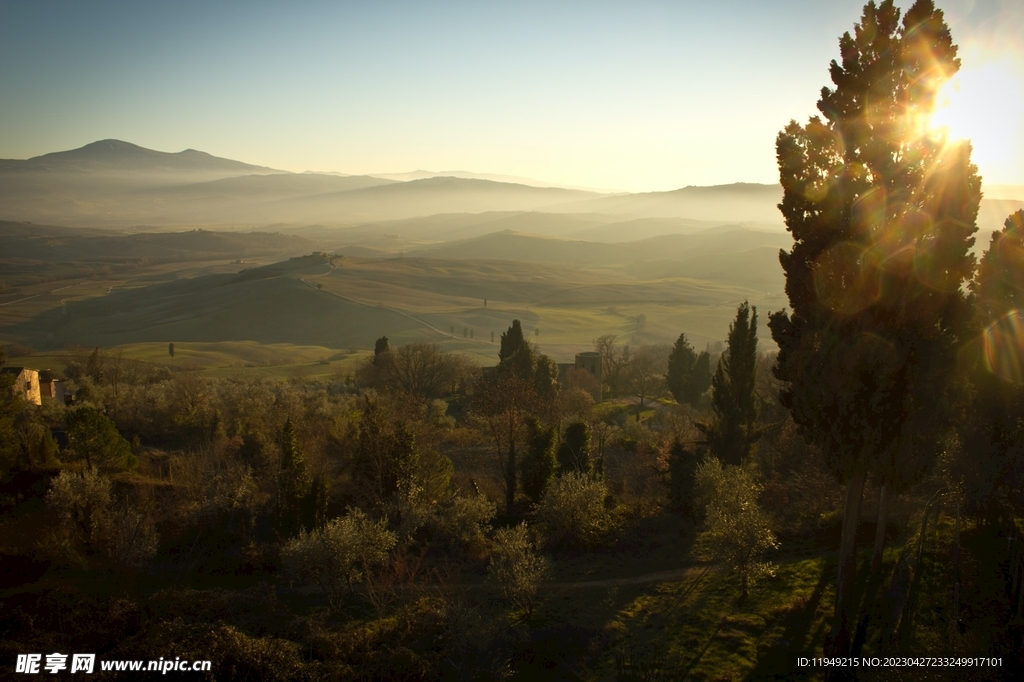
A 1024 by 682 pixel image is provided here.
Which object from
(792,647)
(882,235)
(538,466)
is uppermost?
(882,235)

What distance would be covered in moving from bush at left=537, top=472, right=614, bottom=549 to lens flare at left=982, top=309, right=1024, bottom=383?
9.68 meters

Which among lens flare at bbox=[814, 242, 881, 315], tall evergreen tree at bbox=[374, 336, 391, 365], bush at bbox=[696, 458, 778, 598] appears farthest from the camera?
tall evergreen tree at bbox=[374, 336, 391, 365]

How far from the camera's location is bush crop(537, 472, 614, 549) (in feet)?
57.3

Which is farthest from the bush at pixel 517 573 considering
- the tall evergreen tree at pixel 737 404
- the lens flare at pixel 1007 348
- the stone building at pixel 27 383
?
the stone building at pixel 27 383

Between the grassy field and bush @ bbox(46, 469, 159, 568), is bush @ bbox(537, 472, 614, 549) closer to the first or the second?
bush @ bbox(46, 469, 159, 568)

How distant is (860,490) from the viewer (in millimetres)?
13469

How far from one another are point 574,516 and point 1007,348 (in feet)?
35.3

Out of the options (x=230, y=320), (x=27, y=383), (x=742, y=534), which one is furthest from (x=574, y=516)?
(x=230, y=320)

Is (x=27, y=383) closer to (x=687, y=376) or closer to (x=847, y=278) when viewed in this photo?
(x=847, y=278)

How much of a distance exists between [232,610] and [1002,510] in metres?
16.4

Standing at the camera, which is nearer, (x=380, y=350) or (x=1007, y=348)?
(x=1007, y=348)

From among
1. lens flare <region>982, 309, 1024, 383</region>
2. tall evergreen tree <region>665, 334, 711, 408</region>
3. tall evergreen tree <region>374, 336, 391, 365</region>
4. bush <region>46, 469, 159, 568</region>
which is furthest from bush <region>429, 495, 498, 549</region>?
tall evergreen tree <region>665, 334, 711, 408</region>

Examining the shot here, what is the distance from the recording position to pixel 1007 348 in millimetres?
15039

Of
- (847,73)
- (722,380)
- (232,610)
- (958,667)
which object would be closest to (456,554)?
(232,610)
